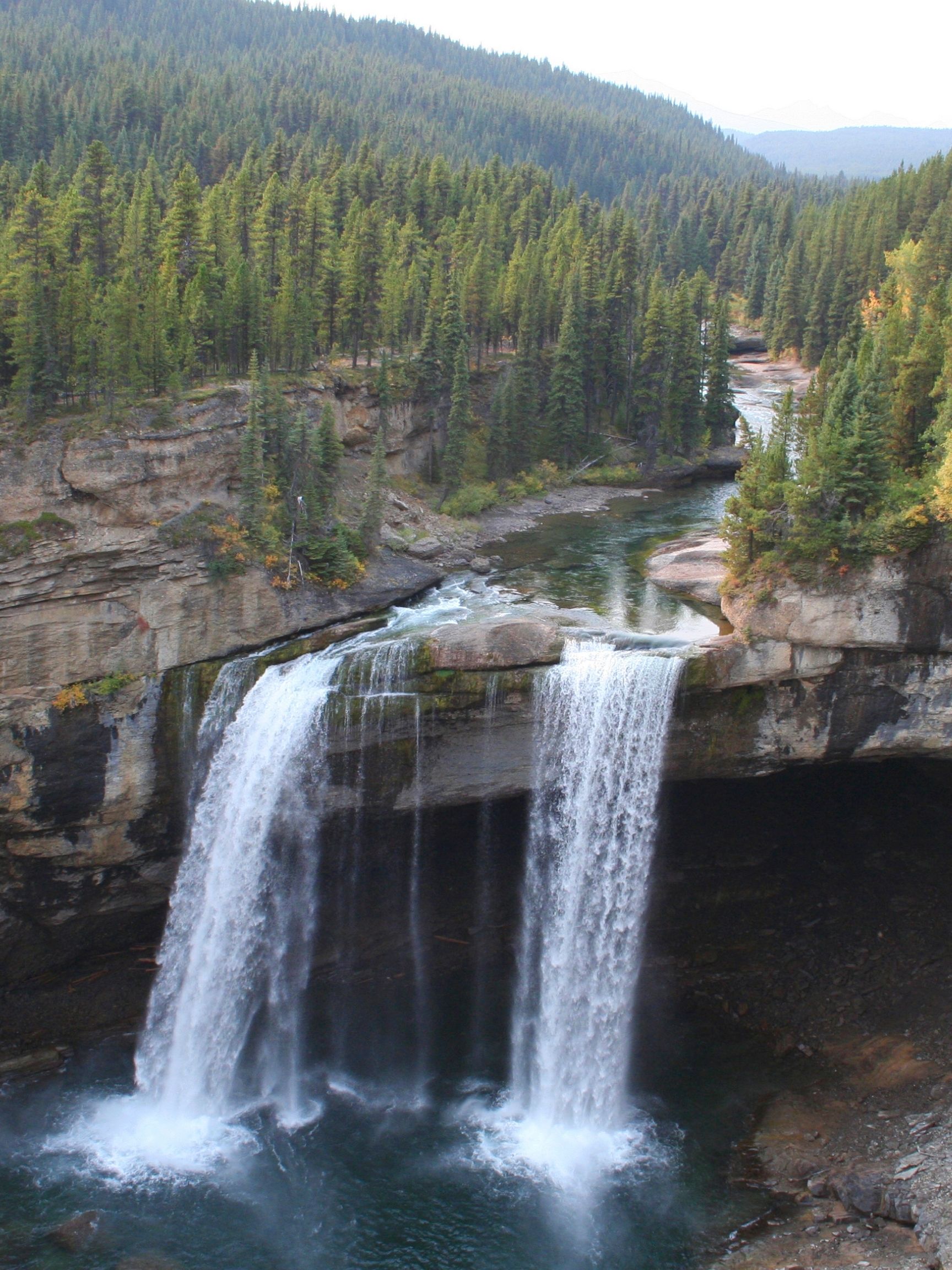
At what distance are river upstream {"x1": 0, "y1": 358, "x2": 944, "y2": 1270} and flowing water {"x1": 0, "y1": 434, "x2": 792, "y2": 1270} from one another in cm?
8

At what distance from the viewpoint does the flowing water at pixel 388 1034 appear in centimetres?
2558

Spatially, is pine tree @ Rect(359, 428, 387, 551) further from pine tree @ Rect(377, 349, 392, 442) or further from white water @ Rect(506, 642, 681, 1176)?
white water @ Rect(506, 642, 681, 1176)

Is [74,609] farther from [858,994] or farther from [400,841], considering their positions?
[858,994]

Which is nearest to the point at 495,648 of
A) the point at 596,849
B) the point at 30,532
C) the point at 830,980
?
the point at 596,849

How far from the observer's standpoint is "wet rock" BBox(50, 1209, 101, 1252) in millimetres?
24734

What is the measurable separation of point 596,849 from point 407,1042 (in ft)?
29.9

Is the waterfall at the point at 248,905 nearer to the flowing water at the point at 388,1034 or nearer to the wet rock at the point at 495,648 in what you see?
the flowing water at the point at 388,1034

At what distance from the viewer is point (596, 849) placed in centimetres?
3141

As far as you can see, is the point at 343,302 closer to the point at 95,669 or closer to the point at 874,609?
the point at 95,669

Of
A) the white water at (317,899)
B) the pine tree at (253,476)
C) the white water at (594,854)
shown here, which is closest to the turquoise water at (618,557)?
the white water at (594,854)

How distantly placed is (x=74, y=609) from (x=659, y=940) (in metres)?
23.1

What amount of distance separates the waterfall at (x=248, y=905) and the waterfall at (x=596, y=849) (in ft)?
24.8

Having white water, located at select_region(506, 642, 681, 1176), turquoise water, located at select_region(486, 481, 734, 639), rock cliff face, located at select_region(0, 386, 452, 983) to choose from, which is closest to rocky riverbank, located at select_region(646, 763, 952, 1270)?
white water, located at select_region(506, 642, 681, 1176)

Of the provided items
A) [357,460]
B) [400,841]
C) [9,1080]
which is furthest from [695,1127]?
[357,460]
